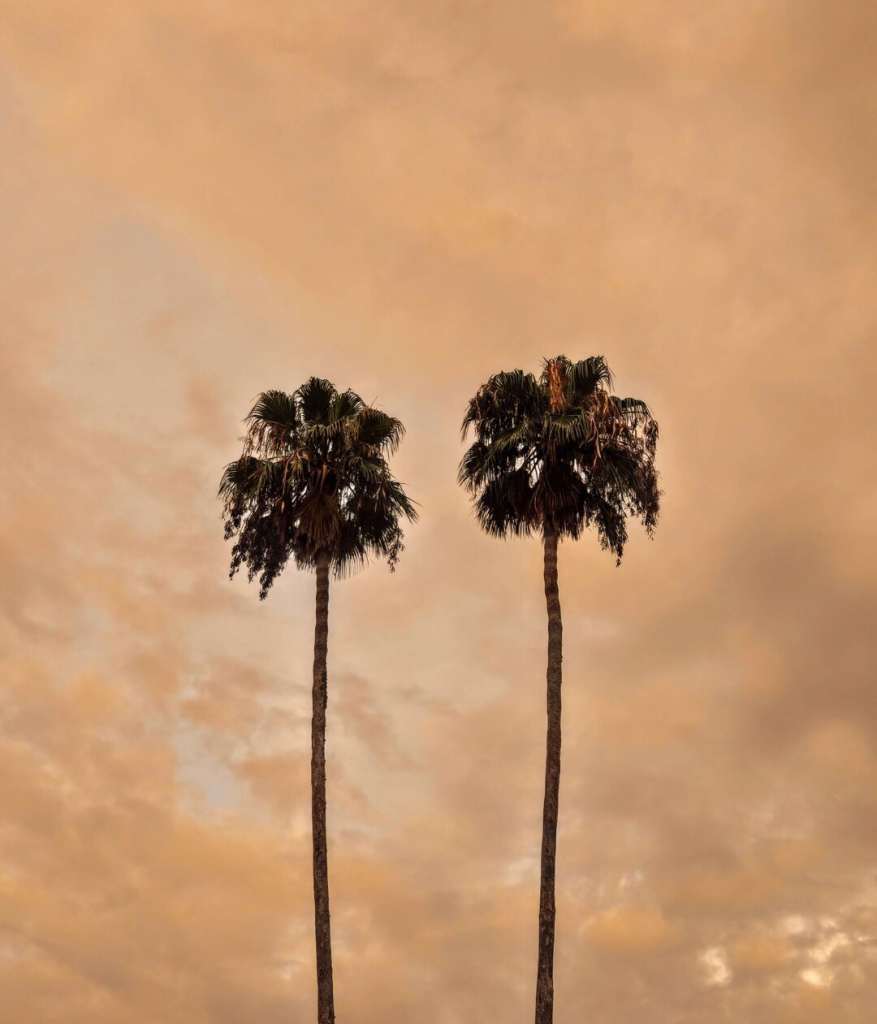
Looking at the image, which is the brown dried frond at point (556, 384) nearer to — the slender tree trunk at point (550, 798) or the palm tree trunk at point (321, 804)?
the slender tree trunk at point (550, 798)

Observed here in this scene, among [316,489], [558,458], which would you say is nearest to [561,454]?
[558,458]

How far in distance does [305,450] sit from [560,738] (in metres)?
11.6

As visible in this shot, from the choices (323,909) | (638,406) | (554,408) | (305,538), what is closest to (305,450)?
(305,538)

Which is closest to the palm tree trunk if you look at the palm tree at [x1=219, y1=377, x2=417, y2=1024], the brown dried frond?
the palm tree at [x1=219, y1=377, x2=417, y2=1024]

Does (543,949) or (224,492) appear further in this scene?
(224,492)

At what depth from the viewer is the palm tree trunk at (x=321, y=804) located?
92.8 feet

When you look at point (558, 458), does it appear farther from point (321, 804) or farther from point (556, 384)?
point (321, 804)

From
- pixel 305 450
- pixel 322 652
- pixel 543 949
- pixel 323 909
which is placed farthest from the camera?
pixel 305 450

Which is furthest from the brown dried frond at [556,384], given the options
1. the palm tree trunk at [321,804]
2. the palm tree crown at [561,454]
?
the palm tree trunk at [321,804]

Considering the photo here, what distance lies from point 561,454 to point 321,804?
38.0 feet

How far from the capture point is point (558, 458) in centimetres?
3253

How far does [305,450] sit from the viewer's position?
34.5 meters

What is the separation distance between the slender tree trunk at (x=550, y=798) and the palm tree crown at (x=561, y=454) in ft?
4.15

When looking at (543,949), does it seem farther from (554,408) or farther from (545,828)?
(554,408)
